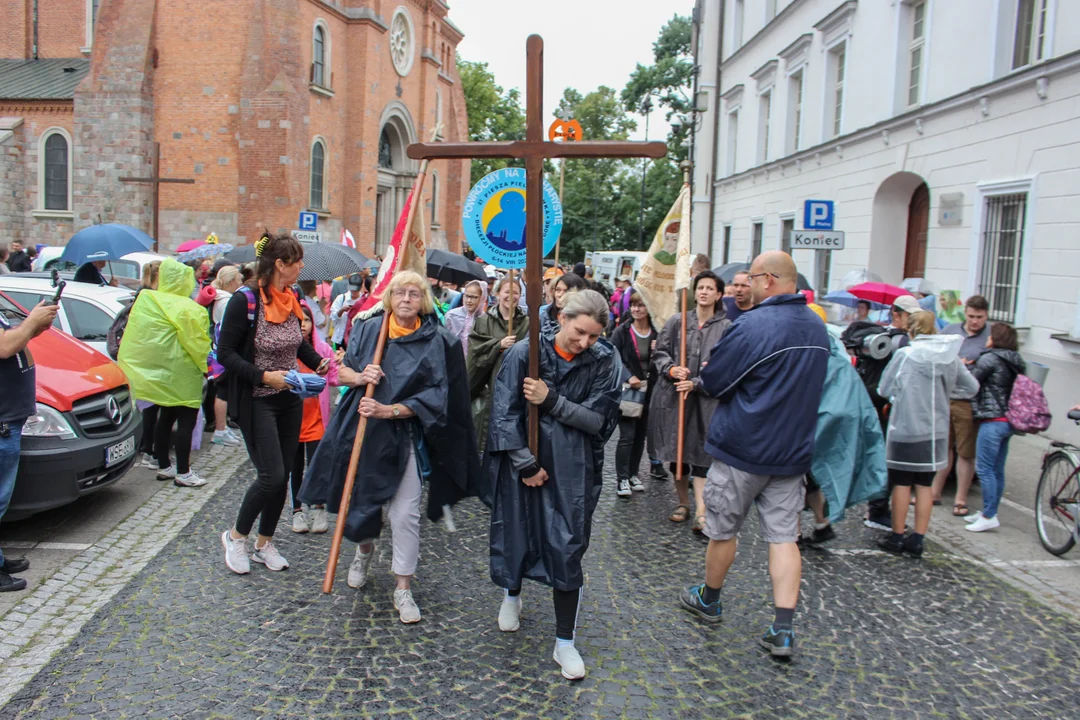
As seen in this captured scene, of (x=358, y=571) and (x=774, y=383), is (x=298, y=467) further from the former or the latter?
(x=774, y=383)

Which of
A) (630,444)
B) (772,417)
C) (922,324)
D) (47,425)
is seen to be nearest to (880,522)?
(922,324)

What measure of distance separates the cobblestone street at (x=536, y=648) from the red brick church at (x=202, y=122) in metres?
23.1

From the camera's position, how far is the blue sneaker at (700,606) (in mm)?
4586

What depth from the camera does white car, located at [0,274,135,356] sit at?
8203mm

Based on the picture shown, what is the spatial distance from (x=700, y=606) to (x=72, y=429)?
408 centimetres

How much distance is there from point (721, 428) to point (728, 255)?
73.9ft

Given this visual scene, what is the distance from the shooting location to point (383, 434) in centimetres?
443

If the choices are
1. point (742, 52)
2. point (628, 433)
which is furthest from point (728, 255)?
point (628, 433)

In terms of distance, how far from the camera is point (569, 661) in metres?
3.92

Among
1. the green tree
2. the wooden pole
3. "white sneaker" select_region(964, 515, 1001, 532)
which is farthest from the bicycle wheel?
the green tree

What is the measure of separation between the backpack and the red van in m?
6.40

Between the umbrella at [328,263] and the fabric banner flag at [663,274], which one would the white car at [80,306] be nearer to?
the umbrella at [328,263]

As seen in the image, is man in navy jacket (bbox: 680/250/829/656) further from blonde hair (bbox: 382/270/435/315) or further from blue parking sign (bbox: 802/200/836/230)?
blue parking sign (bbox: 802/200/836/230)

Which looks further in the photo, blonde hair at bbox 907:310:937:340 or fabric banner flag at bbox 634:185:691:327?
fabric banner flag at bbox 634:185:691:327
